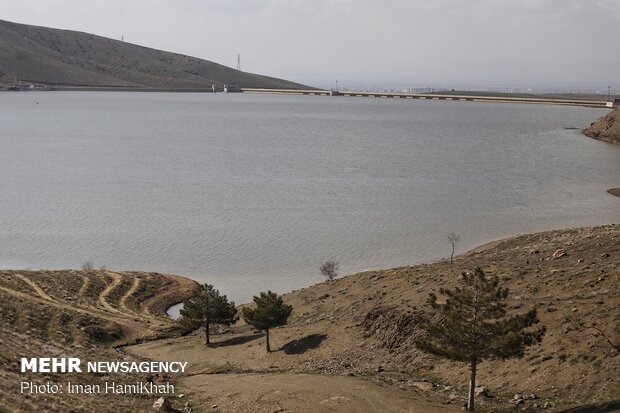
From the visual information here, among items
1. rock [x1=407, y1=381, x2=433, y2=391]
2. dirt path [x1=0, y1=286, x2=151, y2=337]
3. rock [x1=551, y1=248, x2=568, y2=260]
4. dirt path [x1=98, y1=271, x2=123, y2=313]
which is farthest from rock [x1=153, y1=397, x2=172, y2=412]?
rock [x1=551, y1=248, x2=568, y2=260]

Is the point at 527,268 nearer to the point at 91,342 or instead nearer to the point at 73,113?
the point at 91,342

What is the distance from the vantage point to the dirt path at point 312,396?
52.6 ft

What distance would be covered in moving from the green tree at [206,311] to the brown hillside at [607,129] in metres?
98.9

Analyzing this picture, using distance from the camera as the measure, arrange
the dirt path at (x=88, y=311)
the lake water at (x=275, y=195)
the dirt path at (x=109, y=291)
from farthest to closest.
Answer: the lake water at (x=275, y=195), the dirt path at (x=109, y=291), the dirt path at (x=88, y=311)

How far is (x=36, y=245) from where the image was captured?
44.1 m

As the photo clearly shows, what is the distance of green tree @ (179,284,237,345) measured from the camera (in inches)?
1017

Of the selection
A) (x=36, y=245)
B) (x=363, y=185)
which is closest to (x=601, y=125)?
(x=363, y=185)

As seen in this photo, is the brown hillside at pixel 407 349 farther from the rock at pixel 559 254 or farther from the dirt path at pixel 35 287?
the dirt path at pixel 35 287

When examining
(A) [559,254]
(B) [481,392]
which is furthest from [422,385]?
(A) [559,254]

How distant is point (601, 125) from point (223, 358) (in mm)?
112042

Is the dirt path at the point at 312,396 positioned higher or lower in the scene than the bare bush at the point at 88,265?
higher

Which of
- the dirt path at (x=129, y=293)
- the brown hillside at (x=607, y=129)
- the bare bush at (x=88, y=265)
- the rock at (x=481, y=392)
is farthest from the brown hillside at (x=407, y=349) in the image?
the brown hillside at (x=607, y=129)

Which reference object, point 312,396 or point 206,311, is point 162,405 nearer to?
point 312,396

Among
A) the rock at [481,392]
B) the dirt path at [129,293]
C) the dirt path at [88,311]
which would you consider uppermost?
the rock at [481,392]
